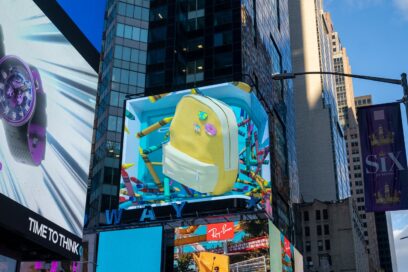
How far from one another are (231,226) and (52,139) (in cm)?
3822

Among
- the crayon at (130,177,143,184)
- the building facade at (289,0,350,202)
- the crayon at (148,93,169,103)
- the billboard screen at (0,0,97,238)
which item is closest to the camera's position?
the billboard screen at (0,0,97,238)

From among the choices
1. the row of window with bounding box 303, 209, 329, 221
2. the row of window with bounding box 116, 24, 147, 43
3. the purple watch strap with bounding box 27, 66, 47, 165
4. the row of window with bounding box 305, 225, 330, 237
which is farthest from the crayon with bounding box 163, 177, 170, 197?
the row of window with bounding box 303, 209, 329, 221

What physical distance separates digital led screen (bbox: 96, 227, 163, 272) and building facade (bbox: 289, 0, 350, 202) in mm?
104055

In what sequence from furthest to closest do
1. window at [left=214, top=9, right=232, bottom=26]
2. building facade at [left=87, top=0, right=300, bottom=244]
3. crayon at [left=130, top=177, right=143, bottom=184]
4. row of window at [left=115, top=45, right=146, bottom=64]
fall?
1. row of window at [left=115, top=45, right=146, bottom=64]
2. window at [left=214, top=9, right=232, bottom=26]
3. building facade at [left=87, top=0, right=300, bottom=244]
4. crayon at [left=130, top=177, right=143, bottom=184]

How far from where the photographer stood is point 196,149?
58625mm

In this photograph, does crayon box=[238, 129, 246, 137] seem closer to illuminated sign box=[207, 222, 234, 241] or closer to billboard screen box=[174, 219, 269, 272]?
billboard screen box=[174, 219, 269, 272]

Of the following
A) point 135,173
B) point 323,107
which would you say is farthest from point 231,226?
point 323,107

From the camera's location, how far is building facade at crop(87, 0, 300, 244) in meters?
70.1

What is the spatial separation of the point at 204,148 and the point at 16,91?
42427 mm

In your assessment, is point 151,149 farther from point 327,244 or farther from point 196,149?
point 327,244

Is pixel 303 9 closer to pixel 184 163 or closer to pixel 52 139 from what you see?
pixel 184 163

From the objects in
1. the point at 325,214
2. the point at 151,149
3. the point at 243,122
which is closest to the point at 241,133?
the point at 243,122

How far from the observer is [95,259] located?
57844 millimetres

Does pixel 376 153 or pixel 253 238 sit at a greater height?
pixel 253 238
